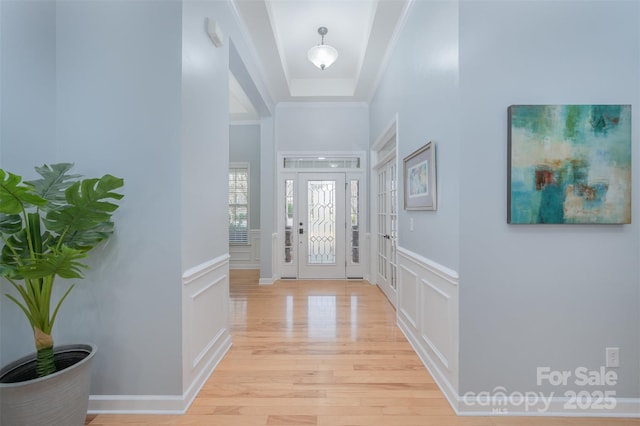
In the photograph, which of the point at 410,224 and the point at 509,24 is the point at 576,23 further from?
the point at 410,224

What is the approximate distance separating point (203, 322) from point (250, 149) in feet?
15.0

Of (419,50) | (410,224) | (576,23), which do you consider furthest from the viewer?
(410,224)

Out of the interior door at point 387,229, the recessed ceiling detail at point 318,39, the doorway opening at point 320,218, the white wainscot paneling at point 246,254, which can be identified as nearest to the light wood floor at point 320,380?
the interior door at point 387,229

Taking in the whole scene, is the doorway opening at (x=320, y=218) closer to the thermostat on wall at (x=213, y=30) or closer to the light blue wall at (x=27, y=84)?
the thermostat on wall at (x=213, y=30)

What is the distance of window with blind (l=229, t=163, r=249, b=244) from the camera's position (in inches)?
239

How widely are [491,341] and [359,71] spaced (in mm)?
3522

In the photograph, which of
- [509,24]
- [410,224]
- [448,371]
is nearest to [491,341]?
[448,371]

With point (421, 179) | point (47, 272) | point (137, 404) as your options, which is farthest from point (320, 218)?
point (47, 272)

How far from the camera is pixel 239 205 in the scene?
6.13m

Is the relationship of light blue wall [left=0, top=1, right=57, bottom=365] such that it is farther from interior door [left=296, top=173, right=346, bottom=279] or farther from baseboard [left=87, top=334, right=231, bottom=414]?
interior door [left=296, top=173, right=346, bottom=279]

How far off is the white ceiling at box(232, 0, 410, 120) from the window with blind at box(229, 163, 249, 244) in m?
2.08

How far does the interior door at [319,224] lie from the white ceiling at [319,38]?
1.49 metres

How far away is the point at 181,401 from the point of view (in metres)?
1.76

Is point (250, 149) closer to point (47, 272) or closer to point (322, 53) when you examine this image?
Answer: point (322, 53)
